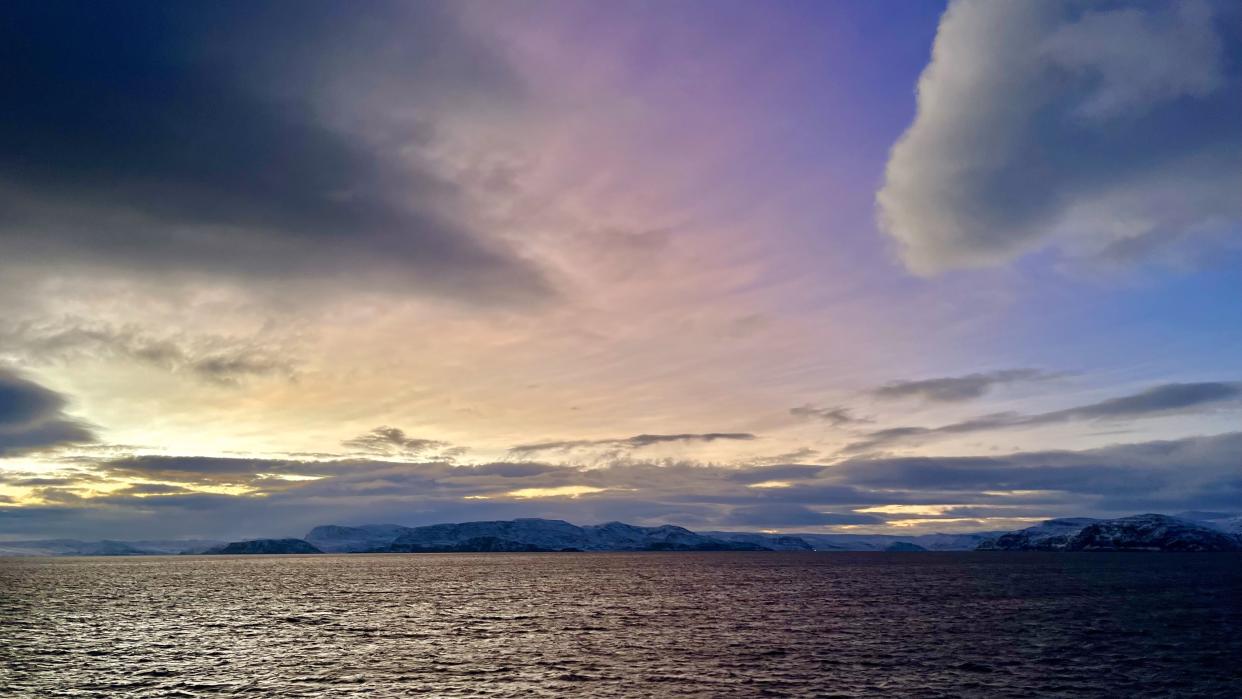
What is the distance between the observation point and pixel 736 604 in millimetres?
135375

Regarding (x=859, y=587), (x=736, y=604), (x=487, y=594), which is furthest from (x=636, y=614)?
(x=859, y=587)

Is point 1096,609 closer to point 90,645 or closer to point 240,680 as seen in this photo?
point 240,680

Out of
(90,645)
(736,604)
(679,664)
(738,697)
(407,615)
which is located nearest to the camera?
(738,697)

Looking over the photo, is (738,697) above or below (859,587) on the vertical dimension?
above

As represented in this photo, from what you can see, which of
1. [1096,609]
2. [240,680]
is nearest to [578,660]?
[240,680]

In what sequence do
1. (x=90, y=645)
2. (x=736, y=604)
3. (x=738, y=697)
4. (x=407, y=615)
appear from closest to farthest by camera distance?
(x=738, y=697) → (x=90, y=645) → (x=407, y=615) → (x=736, y=604)

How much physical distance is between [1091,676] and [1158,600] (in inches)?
3897

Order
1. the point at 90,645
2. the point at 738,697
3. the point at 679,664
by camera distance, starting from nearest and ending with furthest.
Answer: the point at 738,697 < the point at 679,664 < the point at 90,645

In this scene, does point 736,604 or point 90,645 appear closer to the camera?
point 90,645

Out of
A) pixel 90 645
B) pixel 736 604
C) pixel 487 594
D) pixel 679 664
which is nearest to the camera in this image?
pixel 679 664

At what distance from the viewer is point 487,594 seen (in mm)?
162875

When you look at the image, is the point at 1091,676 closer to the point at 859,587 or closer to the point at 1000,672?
the point at 1000,672

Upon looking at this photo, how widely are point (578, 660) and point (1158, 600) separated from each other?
127m

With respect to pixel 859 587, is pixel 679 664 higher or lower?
higher
